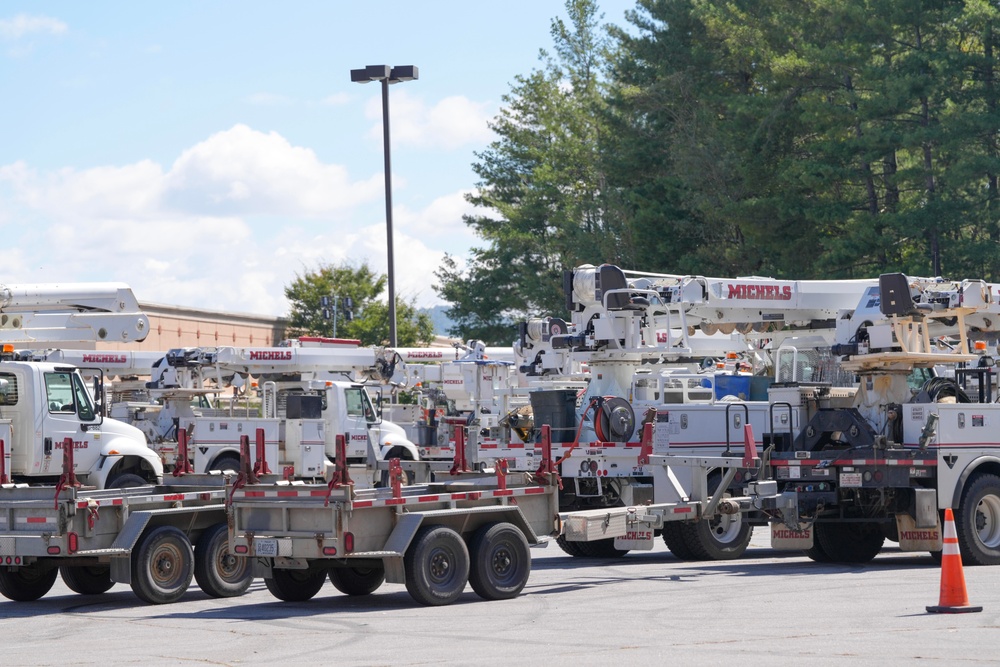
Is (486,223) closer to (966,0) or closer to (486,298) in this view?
(486,298)

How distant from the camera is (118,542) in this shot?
1414 centimetres

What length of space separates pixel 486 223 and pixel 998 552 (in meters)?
48.6

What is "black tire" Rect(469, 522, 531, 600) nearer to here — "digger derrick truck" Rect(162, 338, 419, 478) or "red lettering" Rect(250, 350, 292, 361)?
"digger derrick truck" Rect(162, 338, 419, 478)

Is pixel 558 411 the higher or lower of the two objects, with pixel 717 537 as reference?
higher

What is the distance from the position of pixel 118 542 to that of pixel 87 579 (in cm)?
152

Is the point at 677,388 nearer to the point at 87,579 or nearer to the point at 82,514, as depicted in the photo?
the point at 87,579

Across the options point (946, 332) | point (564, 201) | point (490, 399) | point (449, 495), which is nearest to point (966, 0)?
point (490, 399)

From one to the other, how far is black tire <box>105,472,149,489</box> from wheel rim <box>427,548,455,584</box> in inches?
296

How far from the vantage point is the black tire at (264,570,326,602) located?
1407 centimetres

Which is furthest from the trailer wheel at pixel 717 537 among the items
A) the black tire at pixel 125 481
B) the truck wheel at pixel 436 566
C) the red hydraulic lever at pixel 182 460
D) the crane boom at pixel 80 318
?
the crane boom at pixel 80 318

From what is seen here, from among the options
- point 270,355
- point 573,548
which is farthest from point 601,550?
point 270,355

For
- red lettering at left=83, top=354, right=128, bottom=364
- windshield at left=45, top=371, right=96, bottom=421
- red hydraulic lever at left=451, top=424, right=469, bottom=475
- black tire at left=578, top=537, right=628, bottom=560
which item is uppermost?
red lettering at left=83, top=354, right=128, bottom=364

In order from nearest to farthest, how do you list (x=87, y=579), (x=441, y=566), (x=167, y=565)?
(x=441, y=566) < (x=167, y=565) < (x=87, y=579)

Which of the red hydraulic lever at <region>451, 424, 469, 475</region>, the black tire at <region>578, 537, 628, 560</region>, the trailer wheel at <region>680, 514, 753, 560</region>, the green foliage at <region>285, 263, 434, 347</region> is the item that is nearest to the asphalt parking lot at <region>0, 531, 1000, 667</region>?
the trailer wheel at <region>680, 514, 753, 560</region>
